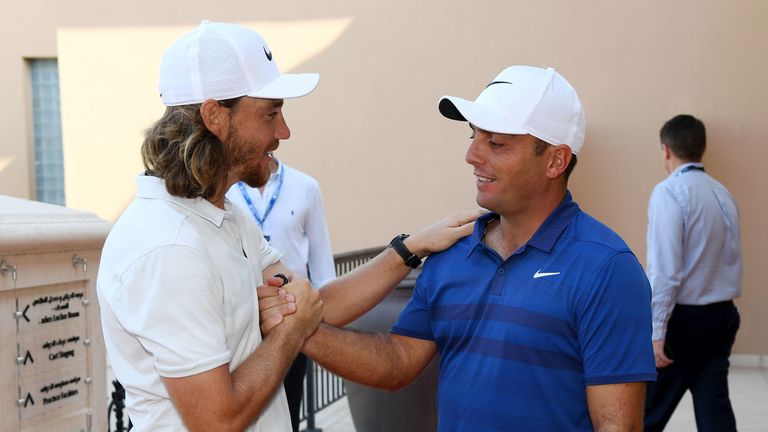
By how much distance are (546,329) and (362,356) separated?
1.96 ft

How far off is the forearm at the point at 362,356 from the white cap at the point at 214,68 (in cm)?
69

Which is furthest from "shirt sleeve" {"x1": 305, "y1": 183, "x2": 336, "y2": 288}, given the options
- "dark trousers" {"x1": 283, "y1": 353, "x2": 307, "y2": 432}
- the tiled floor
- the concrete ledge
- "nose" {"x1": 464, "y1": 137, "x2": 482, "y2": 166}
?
"nose" {"x1": 464, "y1": 137, "x2": 482, "y2": 166}

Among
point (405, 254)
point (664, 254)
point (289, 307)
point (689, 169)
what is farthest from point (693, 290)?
point (289, 307)

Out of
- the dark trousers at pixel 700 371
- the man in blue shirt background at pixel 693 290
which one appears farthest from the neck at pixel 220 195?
the dark trousers at pixel 700 371

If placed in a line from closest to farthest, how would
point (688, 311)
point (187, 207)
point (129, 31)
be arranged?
point (187, 207) → point (688, 311) → point (129, 31)

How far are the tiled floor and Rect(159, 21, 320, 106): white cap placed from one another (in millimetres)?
4156

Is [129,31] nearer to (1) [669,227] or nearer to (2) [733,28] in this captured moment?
(2) [733,28]

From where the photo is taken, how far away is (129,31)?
929cm

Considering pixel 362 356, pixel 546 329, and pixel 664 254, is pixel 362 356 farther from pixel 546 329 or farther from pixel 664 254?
pixel 664 254

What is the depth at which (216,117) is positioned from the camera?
214 cm

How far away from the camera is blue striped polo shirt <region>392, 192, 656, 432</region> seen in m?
1.95

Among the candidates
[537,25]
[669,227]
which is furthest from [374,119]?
[669,227]

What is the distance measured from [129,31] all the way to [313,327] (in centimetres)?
782

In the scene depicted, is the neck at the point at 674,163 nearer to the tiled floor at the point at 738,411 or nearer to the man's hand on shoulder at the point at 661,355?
the man's hand on shoulder at the point at 661,355
